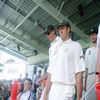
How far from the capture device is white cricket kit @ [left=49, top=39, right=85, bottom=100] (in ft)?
3.69

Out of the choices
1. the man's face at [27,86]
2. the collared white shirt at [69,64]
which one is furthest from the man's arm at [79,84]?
the man's face at [27,86]

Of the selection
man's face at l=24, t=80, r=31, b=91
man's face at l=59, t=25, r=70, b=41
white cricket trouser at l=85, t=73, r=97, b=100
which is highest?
man's face at l=59, t=25, r=70, b=41

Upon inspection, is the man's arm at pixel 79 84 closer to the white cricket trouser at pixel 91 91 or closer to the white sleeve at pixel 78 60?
the white sleeve at pixel 78 60

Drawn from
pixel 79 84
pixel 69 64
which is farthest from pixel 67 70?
pixel 79 84

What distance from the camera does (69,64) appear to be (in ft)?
4.07

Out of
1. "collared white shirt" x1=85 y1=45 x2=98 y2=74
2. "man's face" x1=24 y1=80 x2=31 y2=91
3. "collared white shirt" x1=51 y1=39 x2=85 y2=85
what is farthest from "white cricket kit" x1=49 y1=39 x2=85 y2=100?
"man's face" x1=24 y1=80 x2=31 y2=91

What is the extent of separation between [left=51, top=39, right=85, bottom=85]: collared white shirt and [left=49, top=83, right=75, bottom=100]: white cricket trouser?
47 mm

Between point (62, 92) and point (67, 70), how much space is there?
22cm

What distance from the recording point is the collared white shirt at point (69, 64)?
3.87ft

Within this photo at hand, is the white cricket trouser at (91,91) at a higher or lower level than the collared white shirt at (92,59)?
lower

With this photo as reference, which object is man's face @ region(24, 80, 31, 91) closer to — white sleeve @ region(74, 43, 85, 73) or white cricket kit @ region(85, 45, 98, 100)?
white cricket kit @ region(85, 45, 98, 100)

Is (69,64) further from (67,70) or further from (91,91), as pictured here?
(91,91)

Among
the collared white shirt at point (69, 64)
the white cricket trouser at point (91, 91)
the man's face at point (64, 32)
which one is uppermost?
the man's face at point (64, 32)

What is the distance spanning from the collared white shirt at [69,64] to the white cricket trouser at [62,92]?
0.15ft
